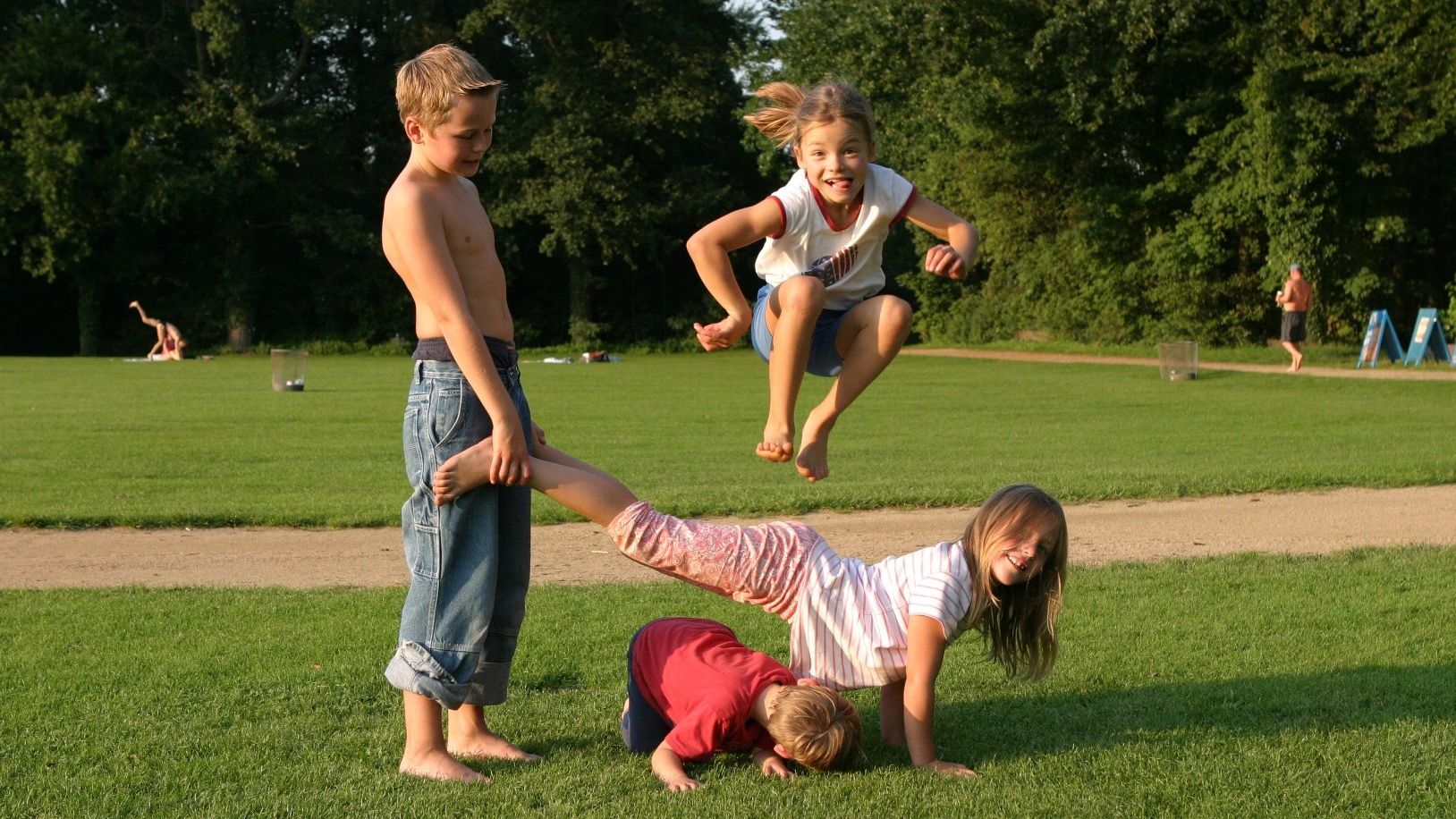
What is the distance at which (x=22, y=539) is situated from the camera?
951cm

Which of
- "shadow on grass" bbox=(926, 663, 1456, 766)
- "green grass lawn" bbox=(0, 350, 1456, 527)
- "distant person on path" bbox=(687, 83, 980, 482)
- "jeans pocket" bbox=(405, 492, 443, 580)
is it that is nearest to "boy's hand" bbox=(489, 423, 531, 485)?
"jeans pocket" bbox=(405, 492, 443, 580)

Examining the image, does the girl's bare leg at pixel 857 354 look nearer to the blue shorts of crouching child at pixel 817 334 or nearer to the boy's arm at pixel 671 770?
the blue shorts of crouching child at pixel 817 334

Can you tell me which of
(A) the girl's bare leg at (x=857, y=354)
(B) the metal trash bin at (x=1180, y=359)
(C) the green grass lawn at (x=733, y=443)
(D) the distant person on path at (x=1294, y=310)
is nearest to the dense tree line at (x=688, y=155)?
(D) the distant person on path at (x=1294, y=310)

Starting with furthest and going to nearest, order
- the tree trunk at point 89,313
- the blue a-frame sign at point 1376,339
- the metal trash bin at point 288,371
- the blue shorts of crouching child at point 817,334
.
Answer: the tree trunk at point 89,313 < the blue a-frame sign at point 1376,339 < the metal trash bin at point 288,371 < the blue shorts of crouching child at point 817,334

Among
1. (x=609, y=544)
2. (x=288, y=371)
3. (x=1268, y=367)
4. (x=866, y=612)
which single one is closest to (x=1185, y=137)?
(x=1268, y=367)

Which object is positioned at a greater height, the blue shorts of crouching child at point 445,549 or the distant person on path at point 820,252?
the distant person on path at point 820,252

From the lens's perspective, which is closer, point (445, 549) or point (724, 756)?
point (445, 549)

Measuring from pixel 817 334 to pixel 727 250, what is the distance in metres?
0.64

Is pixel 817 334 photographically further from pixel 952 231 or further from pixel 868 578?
pixel 868 578

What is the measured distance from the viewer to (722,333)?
4.84 metres

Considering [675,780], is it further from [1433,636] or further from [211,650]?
[1433,636]

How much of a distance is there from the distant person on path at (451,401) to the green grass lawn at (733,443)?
19.4 ft

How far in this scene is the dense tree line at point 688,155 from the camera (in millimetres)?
29578

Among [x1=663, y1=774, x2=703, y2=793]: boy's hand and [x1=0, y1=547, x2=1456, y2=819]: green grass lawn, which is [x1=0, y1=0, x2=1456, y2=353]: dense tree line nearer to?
[x1=0, y1=547, x2=1456, y2=819]: green grass lawn
